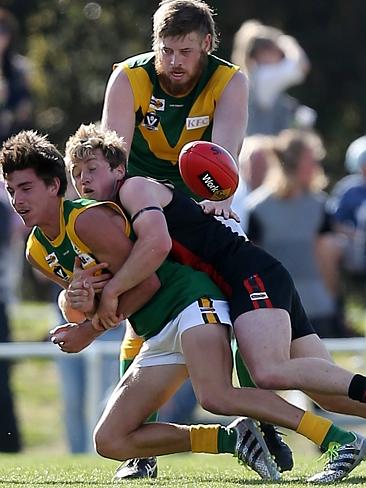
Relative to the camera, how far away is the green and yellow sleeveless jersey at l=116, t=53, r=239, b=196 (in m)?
7.10

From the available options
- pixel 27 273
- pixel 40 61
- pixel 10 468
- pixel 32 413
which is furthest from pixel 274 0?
pixel 10 468

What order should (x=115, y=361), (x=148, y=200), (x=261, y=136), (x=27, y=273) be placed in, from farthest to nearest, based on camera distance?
1. (x=27, y=273)
2. (x=261, y=136)
3. (x=115, y=361)
4. (x=148, y=200)

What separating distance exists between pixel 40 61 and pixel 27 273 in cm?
339

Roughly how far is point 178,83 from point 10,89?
543 centimetres

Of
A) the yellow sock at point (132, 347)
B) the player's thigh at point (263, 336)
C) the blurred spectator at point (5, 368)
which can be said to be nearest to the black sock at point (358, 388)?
the player's thigh at point (263, 336)

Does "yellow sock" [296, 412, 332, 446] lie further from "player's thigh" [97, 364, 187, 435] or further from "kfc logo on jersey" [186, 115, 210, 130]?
"kfc logo on jersey" [186, 115, 210, 130]

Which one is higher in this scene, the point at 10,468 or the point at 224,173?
the point at 224,173

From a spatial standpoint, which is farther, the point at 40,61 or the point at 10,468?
the point at 40,61

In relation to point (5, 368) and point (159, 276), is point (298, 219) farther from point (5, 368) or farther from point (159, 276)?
point (159, 276)

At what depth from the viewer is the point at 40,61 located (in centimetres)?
2181

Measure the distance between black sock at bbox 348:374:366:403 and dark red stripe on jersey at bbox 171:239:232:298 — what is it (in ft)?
2.36

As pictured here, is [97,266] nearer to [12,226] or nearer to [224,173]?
[224,173]

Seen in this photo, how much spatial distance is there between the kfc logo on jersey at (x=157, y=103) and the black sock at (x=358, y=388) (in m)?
1.74

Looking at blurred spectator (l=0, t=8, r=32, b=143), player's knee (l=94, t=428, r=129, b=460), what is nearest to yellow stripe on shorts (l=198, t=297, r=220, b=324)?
player's knee (l=94, t=428, r=129, b=460)
